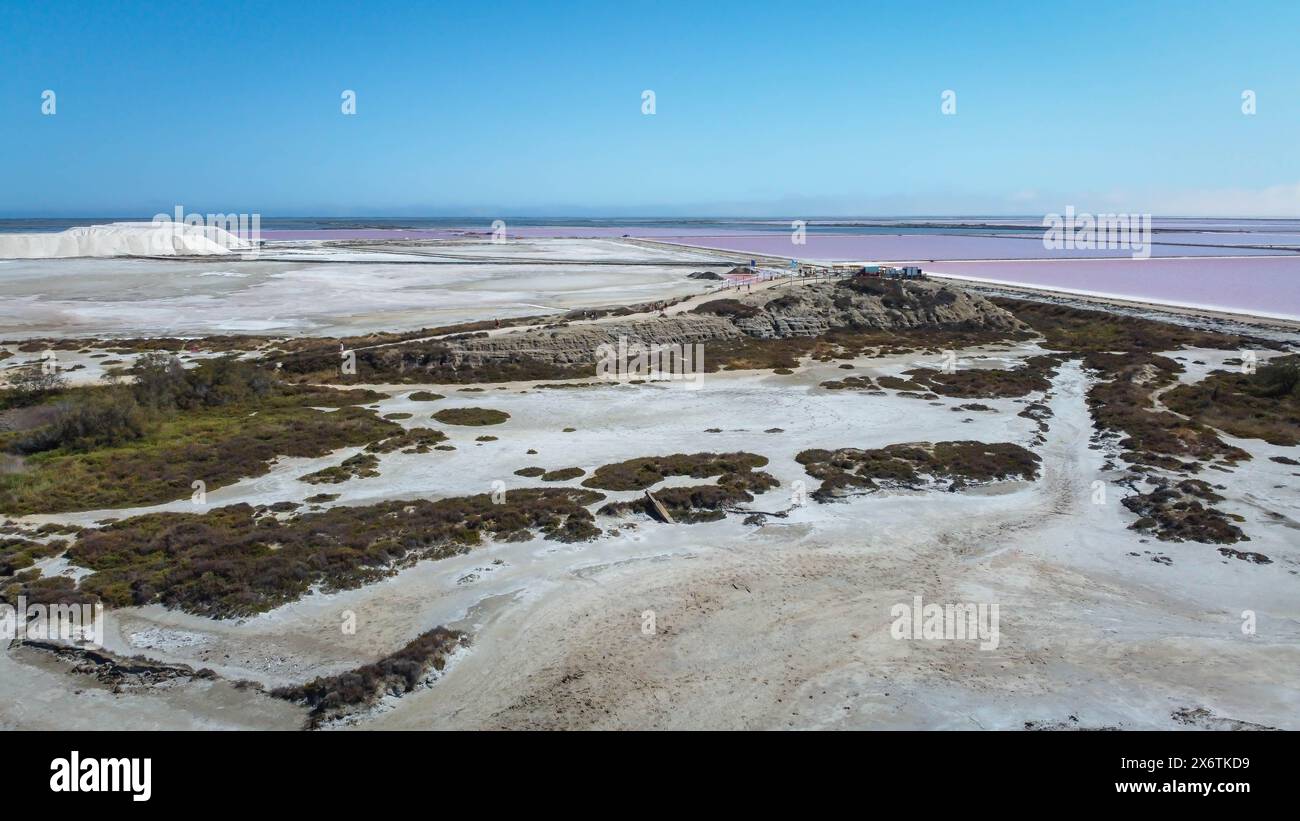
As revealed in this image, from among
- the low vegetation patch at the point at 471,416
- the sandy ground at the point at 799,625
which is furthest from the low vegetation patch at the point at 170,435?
the low vegetation patch at the point at 471,416

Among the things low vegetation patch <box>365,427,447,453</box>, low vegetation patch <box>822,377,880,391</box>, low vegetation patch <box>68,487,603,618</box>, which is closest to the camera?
low vegetation patch <box>68,487,603,618</box>

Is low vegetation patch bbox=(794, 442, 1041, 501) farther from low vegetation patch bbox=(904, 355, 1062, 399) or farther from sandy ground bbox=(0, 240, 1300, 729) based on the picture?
low vegetation patch bbox=(904, 355, 1062, 399)

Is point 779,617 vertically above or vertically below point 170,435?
below

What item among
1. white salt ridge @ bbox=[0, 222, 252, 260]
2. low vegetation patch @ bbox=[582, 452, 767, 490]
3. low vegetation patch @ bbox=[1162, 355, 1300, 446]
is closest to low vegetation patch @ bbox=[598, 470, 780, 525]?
low vegetation patch @ bbox=[582, 452, 767, 490]

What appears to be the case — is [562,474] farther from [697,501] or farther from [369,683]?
[369,683]

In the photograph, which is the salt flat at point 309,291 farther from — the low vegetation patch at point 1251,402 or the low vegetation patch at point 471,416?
the low vegetation patch at point 1251,402

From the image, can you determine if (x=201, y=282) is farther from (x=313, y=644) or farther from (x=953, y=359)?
(x=313, y=644)

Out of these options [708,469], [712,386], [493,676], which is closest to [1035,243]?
[712,386]

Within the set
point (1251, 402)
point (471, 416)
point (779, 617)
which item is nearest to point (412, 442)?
point (471, 416)
